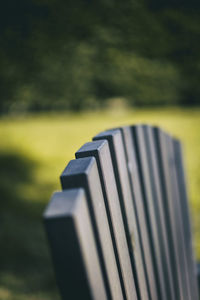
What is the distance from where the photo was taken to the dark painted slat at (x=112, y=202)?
0.77 m

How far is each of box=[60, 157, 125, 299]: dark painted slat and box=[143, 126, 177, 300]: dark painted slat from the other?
543 millimetres

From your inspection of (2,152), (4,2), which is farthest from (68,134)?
(4,2)

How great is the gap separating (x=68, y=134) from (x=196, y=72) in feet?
16.8

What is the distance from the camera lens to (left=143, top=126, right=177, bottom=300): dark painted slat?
1.25m

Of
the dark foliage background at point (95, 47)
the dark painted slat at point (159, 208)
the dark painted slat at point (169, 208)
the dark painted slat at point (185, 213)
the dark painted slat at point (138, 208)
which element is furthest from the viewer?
the dark foliage background at point (95, 47)

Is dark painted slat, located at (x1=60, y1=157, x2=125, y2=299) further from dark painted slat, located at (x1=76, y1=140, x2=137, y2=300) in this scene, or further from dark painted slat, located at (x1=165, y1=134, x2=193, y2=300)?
dark painted slat, located at (x1=165, y1=134, x2=193, y2=300)

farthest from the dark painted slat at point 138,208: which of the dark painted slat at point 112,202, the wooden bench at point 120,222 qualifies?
the dark painted slat at point 112,202

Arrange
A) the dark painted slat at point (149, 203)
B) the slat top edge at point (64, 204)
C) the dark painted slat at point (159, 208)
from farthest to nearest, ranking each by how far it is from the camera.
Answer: the dark painted slat at point (159, 208)
the dark painted slat at point (149, 203)
the slat top edge at point (64, 204)

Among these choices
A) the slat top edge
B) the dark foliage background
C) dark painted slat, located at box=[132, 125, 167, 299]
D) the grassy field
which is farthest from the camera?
the dark foliage background

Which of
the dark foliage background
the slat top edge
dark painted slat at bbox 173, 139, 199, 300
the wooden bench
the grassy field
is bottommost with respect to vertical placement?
the grassy field

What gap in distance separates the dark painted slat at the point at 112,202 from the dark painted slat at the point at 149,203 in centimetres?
31

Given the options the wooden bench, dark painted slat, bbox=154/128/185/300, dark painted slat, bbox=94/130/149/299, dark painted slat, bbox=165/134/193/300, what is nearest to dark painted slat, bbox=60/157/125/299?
the wooden bench

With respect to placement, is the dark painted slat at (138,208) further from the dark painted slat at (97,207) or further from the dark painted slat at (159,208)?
the dark painted slat at (97,207)

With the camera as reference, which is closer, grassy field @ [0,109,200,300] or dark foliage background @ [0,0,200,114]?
grassy field @ [0,109,200,300]
